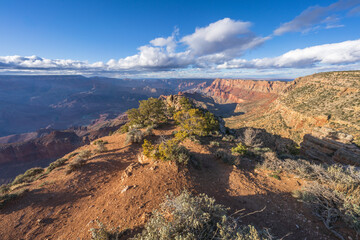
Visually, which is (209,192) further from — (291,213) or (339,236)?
(339,236)

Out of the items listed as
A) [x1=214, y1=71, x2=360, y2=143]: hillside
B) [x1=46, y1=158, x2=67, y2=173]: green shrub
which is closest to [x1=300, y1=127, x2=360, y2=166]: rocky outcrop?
[x1=214, y1=71, x2=360, y2=143]: hillside

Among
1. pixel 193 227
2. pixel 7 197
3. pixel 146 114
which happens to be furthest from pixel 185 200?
pixel 146 114

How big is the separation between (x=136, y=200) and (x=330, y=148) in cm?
3247

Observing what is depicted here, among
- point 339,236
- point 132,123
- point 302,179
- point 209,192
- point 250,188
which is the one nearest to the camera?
point 339,236

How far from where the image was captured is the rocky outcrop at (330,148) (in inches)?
800

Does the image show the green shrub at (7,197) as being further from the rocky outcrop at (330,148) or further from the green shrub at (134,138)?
the rocky outcrop at (330,148)

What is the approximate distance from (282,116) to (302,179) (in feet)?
165

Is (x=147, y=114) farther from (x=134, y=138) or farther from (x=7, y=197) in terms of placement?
(x=7, y=197)

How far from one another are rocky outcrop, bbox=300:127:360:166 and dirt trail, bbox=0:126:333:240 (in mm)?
21929

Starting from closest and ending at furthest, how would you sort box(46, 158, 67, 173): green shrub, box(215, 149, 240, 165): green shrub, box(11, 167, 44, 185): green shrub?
box(215, 149, 240, 165): green shrub
box(11, 167, 44, 185): green shrub
box(46, 158, 67, 173): green shrub

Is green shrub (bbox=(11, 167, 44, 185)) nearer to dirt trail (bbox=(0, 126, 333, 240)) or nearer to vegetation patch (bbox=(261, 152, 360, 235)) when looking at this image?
dirt trail (bbox=(0, 126, 333, 240))

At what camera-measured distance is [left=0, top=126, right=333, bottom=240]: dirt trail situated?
538 cm

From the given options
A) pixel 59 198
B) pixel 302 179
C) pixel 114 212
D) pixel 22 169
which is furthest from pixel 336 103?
pixel 22 169

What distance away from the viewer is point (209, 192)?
22.4ft
